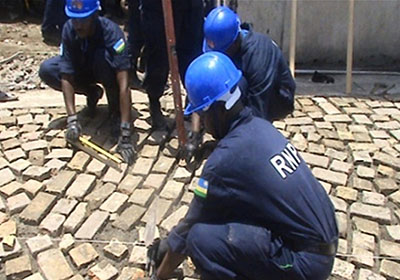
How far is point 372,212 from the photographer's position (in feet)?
12.0

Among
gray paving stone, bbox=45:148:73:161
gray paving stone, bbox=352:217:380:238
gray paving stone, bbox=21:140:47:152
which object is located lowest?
gray paving stone, bbox=352:217:380:238

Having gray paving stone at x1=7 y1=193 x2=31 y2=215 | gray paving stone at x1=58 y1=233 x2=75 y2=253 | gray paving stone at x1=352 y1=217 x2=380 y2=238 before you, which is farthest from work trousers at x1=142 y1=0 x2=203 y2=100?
gray paving stone at x1=352 y1=217 x2=380 y2=238

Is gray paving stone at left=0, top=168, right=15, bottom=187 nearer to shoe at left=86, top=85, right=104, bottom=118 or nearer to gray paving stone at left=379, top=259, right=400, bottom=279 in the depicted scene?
shoe at left=86, top=85, right=104, bottom=118

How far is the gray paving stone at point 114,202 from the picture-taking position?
12.0ft

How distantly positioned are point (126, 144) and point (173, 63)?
759mm

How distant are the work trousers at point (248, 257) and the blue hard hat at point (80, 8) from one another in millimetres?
2169

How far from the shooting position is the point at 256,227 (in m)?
2.49

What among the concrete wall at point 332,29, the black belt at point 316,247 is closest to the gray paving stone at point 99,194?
the black belt at point 316,247

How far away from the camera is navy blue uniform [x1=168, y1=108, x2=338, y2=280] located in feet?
7.70

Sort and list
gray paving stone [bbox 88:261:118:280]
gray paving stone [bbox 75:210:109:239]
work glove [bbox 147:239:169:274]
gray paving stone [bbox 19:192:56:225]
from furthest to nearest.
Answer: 1. gray paving stone [bbox 19:192:56:225]
2. gray paving stone [bbox 75:210:109:239]
3. gray paving stone [bbox 88:261:118:280]
4. work glove [bbox 147:239:169:274]

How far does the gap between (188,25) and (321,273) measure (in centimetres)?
267

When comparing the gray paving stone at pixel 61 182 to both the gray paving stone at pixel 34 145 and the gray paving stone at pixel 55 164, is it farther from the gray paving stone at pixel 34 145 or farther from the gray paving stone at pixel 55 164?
the gray paving stone at pixel 34 145

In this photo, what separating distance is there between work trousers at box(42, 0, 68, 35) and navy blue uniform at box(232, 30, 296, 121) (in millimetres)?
4030

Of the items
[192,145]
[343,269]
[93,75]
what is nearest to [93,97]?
[93,75]
